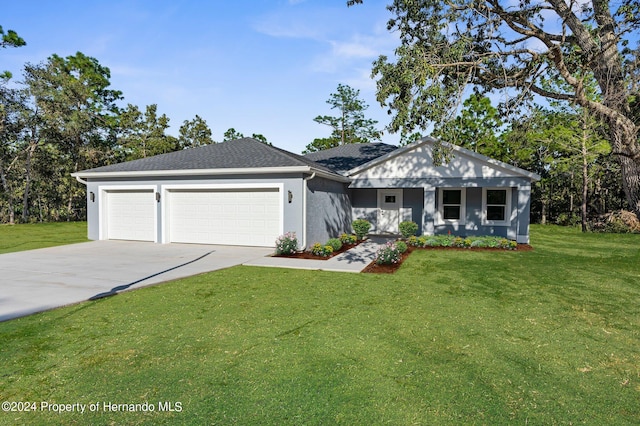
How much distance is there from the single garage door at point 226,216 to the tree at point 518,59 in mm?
5257

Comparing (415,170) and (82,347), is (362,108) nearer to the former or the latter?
(415,170)

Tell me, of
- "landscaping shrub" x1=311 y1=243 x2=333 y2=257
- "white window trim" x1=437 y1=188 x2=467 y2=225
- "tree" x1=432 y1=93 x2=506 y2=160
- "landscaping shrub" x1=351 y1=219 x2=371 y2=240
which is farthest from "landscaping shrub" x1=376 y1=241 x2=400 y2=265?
"tree" x1=432 y1=93 x2=506 y2=160

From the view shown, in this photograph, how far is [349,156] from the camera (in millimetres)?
18016

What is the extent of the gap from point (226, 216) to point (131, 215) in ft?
14.1

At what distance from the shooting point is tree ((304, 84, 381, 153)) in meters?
39.5

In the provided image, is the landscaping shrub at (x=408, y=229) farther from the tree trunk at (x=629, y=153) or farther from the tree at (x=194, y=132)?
the tree at (x=194, y=132)

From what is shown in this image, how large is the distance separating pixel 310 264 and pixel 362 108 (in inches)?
1330

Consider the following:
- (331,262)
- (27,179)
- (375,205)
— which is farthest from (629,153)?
(27,179)

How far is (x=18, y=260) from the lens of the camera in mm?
9375

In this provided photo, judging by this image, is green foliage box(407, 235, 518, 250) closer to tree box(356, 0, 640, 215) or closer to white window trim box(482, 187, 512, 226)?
white window trim box(482, 187, 512, 226)

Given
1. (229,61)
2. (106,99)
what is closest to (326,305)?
(229,61)

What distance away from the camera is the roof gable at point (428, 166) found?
42.5 ft

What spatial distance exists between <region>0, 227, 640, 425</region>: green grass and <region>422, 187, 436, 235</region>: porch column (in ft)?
22.8

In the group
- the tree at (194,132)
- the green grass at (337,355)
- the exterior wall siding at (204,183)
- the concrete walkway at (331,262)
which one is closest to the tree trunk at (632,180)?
the green grass at (337,355)
